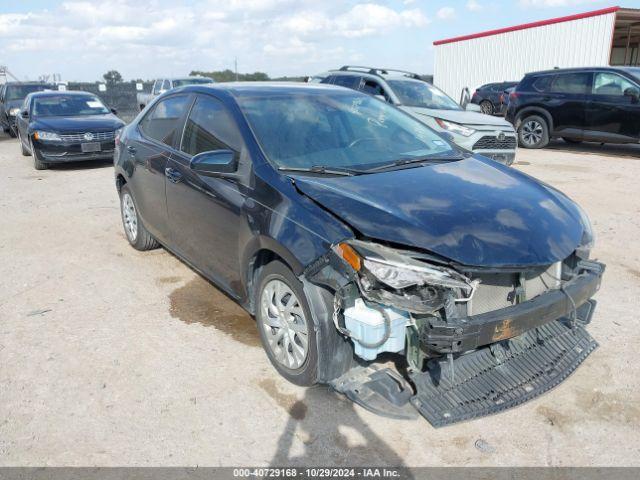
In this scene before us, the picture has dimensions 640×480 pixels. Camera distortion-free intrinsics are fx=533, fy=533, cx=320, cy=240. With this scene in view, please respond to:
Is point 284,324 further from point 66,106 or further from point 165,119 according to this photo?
point 66,106

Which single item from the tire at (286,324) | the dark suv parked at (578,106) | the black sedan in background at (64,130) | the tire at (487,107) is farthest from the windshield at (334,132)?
the tire at (487,107)

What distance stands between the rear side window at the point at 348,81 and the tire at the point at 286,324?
816cm

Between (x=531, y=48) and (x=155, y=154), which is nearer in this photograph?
(x=155, y=154)

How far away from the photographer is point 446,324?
259 centimetres

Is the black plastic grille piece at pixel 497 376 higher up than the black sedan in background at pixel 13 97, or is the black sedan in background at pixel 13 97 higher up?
the black sedan in background at pixel 13 97

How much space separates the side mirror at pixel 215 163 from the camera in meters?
3.38

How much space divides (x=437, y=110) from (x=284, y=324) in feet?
24.8

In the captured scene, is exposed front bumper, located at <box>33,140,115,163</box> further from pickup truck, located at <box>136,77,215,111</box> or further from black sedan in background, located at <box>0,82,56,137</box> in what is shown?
pickup truck, located at <box>136,77,215,111</box>

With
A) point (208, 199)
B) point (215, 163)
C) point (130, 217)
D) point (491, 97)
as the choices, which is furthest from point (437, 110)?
point (491, 97)

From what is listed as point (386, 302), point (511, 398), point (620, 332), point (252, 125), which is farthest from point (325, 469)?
point (620, 332)

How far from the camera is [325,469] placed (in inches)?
102

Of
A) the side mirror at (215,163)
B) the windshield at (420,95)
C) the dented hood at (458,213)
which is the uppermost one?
the windshield at (420,95)

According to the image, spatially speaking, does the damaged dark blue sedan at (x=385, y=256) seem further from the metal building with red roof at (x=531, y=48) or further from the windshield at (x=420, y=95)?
the metal building with red roof at (x=531, y=48)

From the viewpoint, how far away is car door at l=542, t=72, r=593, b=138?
1146 centimetres
